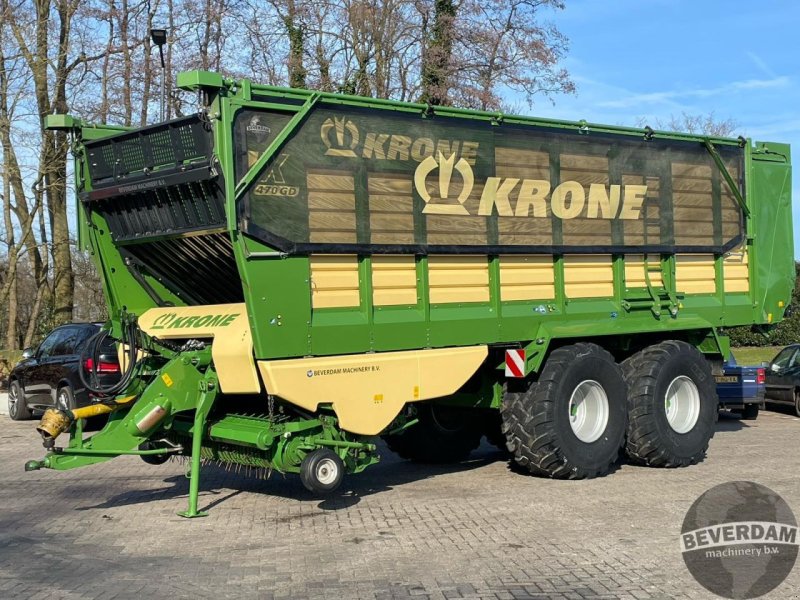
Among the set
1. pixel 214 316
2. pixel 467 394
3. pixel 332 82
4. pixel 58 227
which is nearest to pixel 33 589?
pixel 214 316

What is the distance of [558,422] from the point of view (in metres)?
10.0

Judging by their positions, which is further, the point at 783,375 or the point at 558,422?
the point at 783,375

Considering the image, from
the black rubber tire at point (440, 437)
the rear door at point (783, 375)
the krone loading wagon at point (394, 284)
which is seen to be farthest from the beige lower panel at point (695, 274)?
the rear door at point (783, 375)

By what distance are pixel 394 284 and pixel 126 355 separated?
9.16ft

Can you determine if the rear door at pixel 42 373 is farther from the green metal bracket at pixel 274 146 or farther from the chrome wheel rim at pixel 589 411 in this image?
the chrome wheel rim at pixel 589 411

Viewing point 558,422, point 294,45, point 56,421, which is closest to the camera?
point 56,421

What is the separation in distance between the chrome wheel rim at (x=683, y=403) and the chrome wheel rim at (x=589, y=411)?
1.16 metres

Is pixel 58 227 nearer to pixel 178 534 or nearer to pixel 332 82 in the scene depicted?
pixel 332 82

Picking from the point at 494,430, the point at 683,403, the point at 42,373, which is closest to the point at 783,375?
the point at 683,403

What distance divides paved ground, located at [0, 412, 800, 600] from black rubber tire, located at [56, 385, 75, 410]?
3.47 meters

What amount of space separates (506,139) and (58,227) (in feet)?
66.0

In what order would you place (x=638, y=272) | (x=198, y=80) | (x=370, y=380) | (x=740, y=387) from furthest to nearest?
(x=740, y=387), (x=638, y=272), (x=370, y=380), (x=198, y=80)

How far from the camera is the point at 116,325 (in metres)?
9.96

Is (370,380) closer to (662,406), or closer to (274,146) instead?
(274,146)
